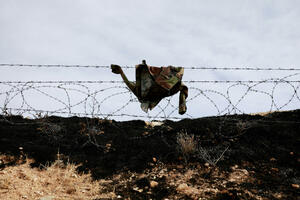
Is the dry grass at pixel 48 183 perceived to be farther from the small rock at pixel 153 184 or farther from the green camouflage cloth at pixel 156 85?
the green camouflage cloth at pixel 156 85

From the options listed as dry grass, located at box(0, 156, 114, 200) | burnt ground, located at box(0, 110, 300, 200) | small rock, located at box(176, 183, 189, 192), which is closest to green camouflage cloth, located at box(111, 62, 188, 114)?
burnt ground, located at box(0, 110, 300, 200)

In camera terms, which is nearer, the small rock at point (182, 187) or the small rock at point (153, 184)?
the small rock at point (182, 187)

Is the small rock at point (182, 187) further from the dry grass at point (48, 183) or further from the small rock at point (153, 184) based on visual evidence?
the dry grass at point (48, 183)

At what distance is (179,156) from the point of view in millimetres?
4520

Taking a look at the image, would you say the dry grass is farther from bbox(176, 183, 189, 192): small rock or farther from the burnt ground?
bbox(176, 183, 189, 192): small rock

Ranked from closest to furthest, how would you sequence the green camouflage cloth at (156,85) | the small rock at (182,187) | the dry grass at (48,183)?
the dry grass at (48,183), the small rock at (182,187), the green camouflage cloth at (156,85)

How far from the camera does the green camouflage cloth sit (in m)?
3.51

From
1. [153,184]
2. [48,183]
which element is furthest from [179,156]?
[48,183]

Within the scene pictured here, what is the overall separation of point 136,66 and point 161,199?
1959mm

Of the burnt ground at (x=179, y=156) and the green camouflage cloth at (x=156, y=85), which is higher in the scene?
the green camouflage cloth at (x=156, y=85)

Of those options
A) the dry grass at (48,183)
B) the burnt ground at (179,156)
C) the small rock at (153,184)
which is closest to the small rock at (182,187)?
the burnt ground at (179,156)

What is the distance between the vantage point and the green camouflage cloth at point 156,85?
3.51 m

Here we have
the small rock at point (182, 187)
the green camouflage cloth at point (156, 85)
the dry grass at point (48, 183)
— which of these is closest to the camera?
the dry grass at point (48, 183)

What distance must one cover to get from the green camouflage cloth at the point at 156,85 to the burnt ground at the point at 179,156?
931 millimetres
